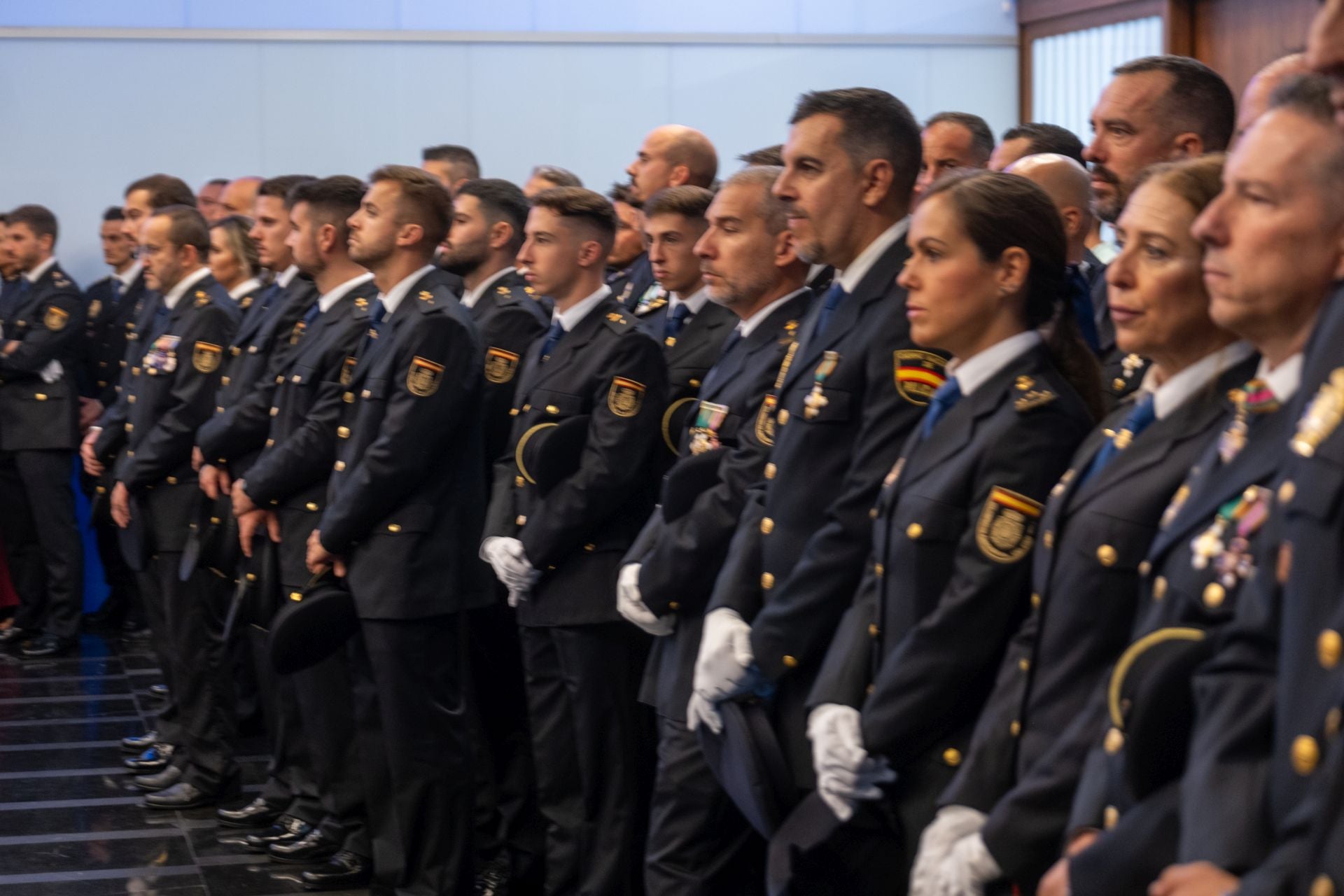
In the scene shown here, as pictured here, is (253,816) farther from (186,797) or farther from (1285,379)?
(1285,379)

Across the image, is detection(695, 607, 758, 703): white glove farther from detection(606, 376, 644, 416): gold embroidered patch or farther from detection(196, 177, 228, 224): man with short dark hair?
detection(196, 177, 228, 224): man with short dark hair

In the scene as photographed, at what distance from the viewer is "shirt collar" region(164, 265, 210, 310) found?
5539 millimetres

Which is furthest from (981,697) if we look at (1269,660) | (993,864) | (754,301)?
(754,301)

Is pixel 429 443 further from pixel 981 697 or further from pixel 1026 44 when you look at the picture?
pixel 1026 44

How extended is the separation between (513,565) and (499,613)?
0.89 m

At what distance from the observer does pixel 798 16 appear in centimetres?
888

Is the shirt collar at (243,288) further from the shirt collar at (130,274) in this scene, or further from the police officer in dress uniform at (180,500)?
the shirt collar at (130,274)

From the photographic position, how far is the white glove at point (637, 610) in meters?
3.27

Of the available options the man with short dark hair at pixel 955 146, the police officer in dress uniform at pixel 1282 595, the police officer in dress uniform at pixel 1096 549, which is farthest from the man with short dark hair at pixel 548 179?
the police officer in dress uniform at pixel 1282 595

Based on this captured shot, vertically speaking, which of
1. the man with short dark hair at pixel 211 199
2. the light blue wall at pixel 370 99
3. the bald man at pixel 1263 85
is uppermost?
the light blue wall at pixel 370 99

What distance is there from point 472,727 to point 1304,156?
10.7 ft

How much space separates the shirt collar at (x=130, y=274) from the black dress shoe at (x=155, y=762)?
299 centimetres

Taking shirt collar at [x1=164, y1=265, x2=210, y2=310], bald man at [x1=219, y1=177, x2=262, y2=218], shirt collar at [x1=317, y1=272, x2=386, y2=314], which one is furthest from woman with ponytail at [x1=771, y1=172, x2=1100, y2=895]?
bald man at [x1=219, y1=177, x2=262, y2=218]

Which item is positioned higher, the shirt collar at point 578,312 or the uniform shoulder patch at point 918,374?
the shirt collar at point 578,312
